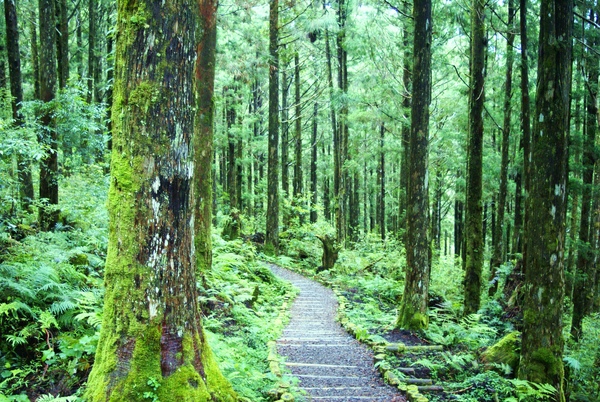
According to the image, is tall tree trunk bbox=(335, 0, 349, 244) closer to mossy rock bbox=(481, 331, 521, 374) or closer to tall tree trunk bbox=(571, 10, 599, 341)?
tall tree trunk bbox=(571, 10, 599, 341)

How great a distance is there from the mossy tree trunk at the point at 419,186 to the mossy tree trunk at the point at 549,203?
2.97m

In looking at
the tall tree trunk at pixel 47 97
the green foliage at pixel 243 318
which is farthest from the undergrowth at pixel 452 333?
the tall tree trunk at pixel 47 97

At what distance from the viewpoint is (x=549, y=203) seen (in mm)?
5594

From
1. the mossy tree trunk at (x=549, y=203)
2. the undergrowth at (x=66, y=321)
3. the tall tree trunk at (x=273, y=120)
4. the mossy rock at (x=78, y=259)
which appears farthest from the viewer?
the tall tree trunk at (x=273, y=120)

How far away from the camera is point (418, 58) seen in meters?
8.62

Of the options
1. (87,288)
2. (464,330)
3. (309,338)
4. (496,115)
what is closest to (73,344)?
(87,288)

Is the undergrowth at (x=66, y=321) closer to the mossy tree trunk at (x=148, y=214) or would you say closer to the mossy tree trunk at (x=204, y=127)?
the mossy tree trunk at (x=148, y=214)

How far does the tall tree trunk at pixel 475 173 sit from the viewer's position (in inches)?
405

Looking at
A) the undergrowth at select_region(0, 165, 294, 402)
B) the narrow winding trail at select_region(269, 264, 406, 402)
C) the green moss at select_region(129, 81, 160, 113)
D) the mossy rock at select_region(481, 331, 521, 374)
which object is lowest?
the narrow winding trail at select_region(269, 264, 406, 402)

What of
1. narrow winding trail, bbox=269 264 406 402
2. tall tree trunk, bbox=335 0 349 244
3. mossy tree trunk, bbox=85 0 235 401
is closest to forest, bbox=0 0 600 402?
mossy tree trunk, bbox=85 0 235 401

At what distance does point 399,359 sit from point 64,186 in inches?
427

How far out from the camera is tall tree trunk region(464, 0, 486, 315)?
405 inches

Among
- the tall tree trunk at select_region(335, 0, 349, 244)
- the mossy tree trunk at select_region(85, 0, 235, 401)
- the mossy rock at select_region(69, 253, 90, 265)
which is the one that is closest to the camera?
the mossy tree trunk at select_region(85, 0, 235, 401)

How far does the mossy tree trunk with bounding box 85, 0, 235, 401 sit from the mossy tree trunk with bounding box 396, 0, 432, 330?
19.8ft
